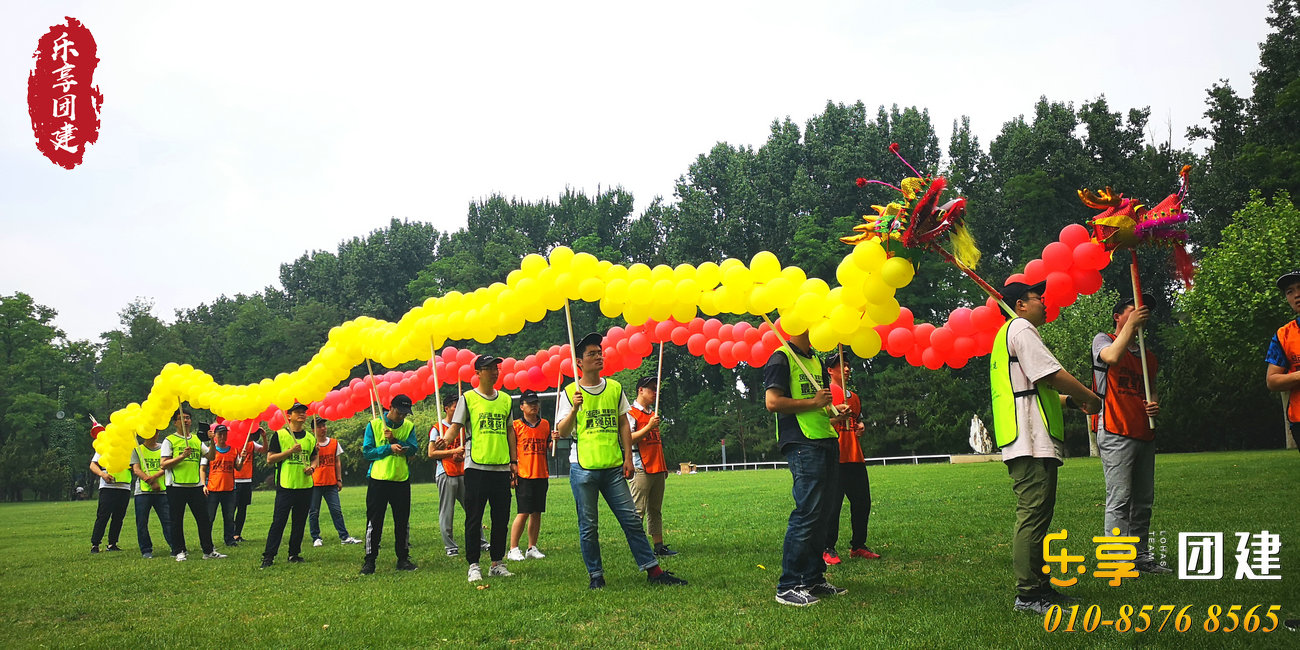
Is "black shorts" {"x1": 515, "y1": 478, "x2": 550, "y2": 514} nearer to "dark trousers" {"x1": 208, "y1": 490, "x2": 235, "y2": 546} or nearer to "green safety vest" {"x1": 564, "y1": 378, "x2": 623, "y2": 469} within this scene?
"green safety vest" {"x1": 564, "y1": 378, "x2": 623, "y2": 469}

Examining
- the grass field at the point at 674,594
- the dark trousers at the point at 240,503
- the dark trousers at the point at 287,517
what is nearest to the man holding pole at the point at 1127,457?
the grass field at the point at 674,594

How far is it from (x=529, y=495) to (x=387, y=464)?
160 cm

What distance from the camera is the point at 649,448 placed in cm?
1021

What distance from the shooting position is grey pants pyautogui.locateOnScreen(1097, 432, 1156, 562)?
6.78m

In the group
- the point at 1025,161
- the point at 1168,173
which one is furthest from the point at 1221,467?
the point at 1025,161

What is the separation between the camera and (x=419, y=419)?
143 feet

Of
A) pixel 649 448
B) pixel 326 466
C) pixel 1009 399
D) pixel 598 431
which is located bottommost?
pixel 326 466

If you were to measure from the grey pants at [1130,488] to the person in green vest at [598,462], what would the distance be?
141 inches

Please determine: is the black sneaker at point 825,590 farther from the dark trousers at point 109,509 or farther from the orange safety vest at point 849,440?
the dark trousers at point 109,509

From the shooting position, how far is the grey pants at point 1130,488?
6.78 m

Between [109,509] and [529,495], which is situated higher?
[529,495]

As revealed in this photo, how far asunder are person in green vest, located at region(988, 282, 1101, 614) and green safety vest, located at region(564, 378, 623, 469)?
127 inches

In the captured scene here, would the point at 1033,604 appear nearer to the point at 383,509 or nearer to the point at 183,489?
the point at 383,509

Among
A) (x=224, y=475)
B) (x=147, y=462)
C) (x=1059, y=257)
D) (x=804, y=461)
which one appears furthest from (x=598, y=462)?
(x=147, y=462)
